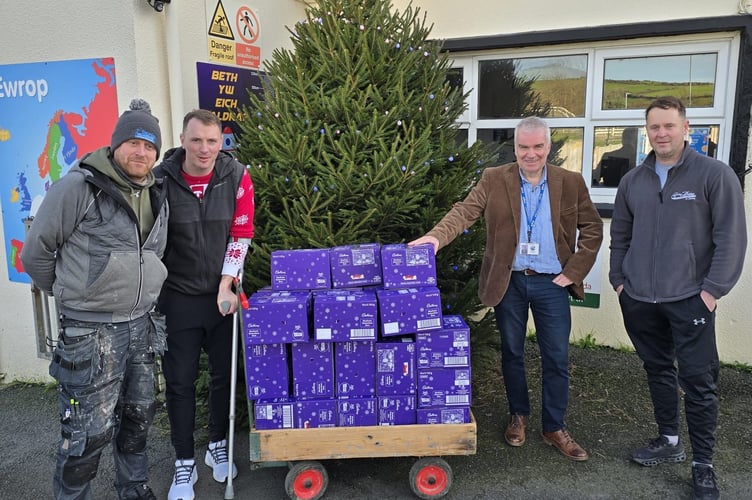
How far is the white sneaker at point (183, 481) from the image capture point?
3598mm

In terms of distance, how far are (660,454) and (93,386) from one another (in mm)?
3435

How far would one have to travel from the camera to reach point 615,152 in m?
5.91

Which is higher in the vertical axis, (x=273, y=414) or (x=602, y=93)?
(x=602, y=93)

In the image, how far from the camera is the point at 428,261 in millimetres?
3439

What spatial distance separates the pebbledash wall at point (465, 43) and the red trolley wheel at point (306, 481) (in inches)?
110

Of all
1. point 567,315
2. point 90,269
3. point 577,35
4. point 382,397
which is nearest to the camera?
point 90,269

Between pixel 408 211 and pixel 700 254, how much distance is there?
1769 mm

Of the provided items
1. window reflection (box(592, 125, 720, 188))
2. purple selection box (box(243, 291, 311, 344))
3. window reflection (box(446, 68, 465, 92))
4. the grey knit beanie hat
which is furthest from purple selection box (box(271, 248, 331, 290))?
window reflection (box(592, 125, 720, 188))

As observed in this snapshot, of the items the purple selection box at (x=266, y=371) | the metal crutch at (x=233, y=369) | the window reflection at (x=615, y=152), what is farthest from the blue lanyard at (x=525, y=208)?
the window reflection at (x=615, y=152)

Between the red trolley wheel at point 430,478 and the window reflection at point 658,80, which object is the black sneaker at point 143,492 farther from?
the window reflection at point 658,80

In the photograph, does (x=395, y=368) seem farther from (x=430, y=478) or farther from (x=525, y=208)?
(x=525, y=208)

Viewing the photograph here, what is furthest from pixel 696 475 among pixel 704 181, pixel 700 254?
pixel 704 181

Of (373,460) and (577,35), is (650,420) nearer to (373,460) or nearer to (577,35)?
(373,460)

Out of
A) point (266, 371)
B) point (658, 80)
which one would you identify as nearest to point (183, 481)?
point (266, 371)
